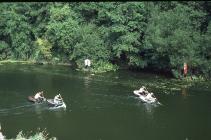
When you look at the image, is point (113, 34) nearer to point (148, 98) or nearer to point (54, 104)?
point (148, 98)

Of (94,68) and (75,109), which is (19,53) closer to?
(94,68)

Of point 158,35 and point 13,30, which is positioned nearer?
point 158,35

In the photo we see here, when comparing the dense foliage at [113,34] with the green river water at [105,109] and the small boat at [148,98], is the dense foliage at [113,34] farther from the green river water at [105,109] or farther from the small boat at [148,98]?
the small boat at [148,98]

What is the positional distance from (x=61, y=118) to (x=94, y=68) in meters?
15.7

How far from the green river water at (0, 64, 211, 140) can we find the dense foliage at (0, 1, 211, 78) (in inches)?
97.8

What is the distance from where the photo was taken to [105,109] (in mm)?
26125

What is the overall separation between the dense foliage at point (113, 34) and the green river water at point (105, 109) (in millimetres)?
2485

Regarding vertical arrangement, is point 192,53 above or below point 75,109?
above

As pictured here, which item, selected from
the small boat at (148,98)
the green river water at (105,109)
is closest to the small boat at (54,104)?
the green river water at (105,109)

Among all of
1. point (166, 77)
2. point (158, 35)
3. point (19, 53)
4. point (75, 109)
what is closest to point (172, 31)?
point (158, 35)

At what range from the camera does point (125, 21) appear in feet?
128

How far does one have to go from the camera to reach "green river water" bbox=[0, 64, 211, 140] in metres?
21.8

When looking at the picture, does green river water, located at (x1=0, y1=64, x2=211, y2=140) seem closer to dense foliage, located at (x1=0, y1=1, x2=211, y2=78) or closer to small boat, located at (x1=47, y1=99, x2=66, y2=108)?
small boat, located at (x1=47, y1=99, x2=66, y2=108)

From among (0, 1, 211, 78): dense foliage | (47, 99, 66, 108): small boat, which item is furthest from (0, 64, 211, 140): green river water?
(0, 1, 211, 78): dense foliage
